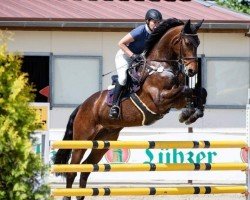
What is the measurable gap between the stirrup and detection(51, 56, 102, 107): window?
613cm

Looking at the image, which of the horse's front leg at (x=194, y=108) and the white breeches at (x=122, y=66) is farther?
the white breeches at (x=122, y=66)

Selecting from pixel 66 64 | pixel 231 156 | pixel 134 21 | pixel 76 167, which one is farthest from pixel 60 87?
pixel 76 167

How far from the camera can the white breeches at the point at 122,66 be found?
1200 centimetres

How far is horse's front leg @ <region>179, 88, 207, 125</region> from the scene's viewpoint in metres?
10.9

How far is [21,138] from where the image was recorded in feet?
20.7

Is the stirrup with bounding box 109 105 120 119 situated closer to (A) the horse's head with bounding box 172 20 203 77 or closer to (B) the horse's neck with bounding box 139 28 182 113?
(B) the horse's neck with bounding box 139 28 182 113

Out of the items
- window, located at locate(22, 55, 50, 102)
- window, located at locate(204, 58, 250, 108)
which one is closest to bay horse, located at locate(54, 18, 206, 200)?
window, located at locate(22, 55, 50, 102)

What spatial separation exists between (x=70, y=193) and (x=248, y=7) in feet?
78.1

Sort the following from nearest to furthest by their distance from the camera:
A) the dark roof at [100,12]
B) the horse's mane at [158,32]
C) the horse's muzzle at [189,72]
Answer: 1. the horse's muzzle at [189,72]
2. the horse's mane at [158,32]
3. the dark roof at [100,12]

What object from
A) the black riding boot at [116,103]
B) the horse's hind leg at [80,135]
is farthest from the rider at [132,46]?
the horse's hind leg at [80,135]

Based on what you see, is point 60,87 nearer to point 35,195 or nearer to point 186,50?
point 186,50

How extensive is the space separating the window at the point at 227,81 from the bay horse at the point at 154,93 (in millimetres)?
6310

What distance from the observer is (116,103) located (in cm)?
1202

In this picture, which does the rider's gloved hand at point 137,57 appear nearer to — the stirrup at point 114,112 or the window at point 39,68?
the stirrup at point 114,112
